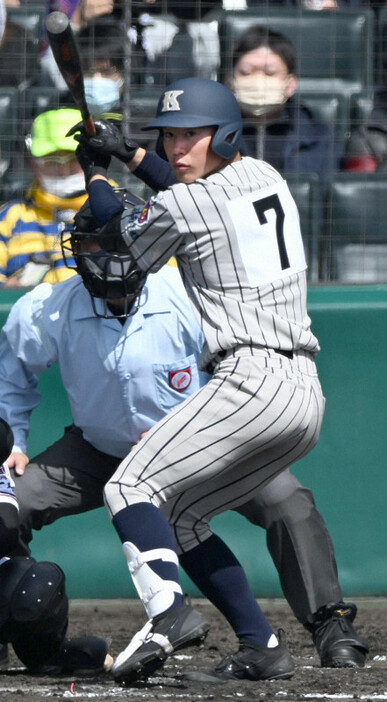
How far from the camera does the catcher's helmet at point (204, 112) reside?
3434 mm

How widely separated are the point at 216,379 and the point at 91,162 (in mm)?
889

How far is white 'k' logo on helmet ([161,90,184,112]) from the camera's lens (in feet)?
11.4

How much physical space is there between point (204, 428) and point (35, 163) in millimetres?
1953

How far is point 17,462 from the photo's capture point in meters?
4.06

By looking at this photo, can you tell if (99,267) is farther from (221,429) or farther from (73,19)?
(73,19)

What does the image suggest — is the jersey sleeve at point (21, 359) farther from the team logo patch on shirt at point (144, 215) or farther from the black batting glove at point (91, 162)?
the team logo patch on shirt at point (144, 215)

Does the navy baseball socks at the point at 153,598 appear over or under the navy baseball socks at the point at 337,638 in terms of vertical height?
over

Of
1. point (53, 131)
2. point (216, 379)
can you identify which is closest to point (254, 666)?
point (216, 379)

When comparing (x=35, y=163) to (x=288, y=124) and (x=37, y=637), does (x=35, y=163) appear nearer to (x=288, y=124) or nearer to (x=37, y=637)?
(x=288, y=124)

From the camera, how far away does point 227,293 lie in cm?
332

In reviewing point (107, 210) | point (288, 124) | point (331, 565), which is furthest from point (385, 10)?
point (331, 565)

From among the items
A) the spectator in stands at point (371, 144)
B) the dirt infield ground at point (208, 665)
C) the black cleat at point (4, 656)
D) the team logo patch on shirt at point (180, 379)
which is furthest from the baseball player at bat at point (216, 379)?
the spectator in stands at point (371, 144)

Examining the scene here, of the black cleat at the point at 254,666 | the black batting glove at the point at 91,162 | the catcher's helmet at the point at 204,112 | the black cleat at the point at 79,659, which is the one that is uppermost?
the catcher's helmet at the point at 204,112

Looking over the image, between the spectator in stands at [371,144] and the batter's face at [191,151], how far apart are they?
4.99 ft
